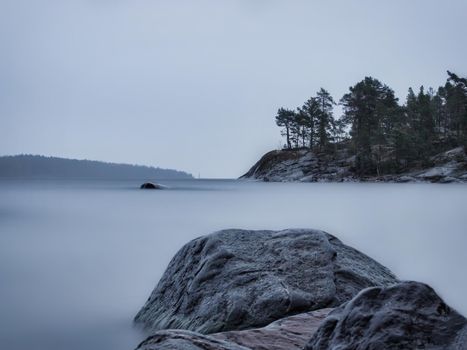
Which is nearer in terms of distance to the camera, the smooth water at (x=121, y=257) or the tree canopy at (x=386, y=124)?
the smooth water at (x=121, y=257)

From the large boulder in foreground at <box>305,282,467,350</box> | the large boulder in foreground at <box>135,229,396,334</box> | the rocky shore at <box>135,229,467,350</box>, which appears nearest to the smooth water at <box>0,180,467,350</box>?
the large boulder in foreground at <box>135,229,396,334</box>

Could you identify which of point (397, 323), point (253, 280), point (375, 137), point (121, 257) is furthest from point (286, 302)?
point (375, 137)

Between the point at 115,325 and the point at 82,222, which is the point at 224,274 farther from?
the point at 82,222

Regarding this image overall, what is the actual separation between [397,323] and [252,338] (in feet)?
4.96

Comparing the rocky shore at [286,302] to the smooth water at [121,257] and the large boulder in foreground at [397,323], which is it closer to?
the large boulder in foreground at [397,323]

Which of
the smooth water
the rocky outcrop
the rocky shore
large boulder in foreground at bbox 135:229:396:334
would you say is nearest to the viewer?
the rocky shore

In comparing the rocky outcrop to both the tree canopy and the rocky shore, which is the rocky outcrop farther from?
the tree canopy

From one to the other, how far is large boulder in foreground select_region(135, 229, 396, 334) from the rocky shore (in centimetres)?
1

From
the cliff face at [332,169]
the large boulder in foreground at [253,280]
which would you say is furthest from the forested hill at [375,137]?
the large boulder in foreground at [253,280]

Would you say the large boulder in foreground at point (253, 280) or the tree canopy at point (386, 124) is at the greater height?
the tree canopy at point (386, 124)

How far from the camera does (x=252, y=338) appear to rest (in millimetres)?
4055

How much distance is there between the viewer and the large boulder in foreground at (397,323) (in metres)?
2.78

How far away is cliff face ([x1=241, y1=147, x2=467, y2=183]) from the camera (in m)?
71.8

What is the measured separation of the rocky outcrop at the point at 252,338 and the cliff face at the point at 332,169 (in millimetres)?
68939
